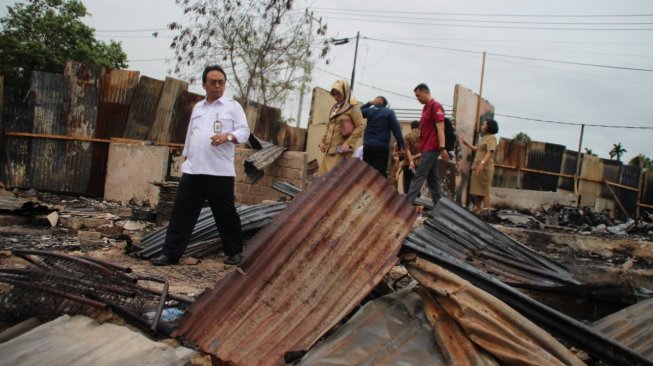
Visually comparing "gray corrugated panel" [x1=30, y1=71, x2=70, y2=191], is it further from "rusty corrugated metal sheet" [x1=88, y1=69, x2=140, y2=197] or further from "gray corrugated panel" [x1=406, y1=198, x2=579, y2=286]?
"gray corrugated panel" [x1=406, y1=198, x2=579, y2=286]

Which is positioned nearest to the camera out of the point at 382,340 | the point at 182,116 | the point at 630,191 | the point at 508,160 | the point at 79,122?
the point at 382,340

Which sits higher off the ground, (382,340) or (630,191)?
(630,191)

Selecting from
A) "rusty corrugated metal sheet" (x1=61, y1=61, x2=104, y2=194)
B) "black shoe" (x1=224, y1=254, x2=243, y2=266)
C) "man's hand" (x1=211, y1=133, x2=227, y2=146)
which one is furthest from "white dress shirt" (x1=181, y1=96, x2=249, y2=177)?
"rusty corrugated metal sheet" (x1=61, y1=61, x2=104, y2=194)

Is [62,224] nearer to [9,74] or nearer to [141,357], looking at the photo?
[141,357]

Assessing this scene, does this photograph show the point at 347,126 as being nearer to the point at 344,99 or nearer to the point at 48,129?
the point at 344,99

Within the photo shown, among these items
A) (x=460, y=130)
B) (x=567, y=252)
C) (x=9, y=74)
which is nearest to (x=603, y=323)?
(x=567, y=252)

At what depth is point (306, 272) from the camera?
2186 millimetres

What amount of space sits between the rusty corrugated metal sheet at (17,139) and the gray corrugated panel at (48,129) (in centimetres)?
11

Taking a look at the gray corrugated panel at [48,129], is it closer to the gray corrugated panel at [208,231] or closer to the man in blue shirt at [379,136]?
the gray corrugated panel at [208,231]

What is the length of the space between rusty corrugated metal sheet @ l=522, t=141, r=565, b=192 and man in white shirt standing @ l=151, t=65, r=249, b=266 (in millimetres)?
11114

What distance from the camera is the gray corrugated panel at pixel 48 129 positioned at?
322 inches

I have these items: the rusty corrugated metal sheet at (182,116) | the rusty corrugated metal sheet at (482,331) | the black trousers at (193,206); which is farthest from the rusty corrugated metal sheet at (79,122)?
the rusty corrugated metal sheet at (482,331)

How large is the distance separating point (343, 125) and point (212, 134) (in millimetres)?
2257

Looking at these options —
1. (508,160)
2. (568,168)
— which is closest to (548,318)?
(508,160)
